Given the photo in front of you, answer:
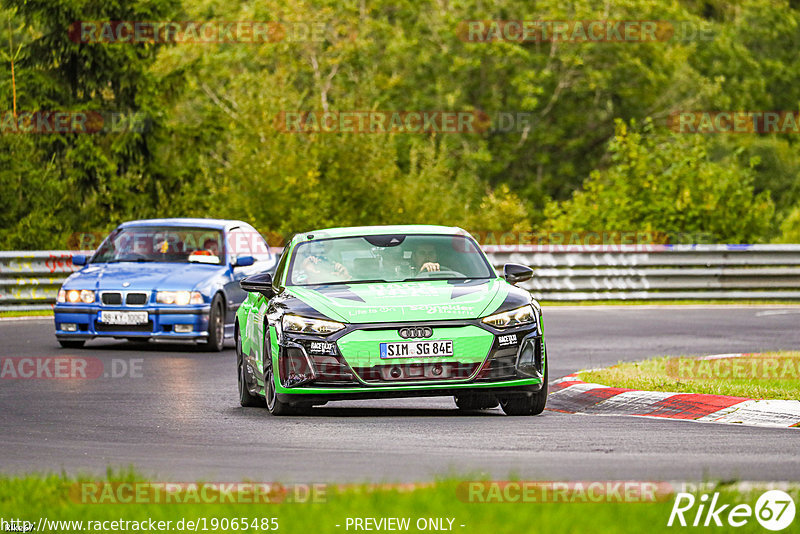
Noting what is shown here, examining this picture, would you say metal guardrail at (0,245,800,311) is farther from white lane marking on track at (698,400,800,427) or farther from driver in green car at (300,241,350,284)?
white lane marking on track at (698,400,800,427)

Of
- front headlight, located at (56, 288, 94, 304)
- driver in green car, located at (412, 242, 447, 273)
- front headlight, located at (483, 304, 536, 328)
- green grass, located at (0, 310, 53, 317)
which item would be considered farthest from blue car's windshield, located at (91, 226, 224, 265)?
front headlight, located at (483, 304, 536, 328)

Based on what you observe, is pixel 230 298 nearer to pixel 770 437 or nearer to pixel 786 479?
pixel 770 437

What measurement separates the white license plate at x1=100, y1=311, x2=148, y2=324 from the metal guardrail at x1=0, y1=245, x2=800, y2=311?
1232 cm

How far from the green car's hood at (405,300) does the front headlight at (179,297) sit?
23.3ft

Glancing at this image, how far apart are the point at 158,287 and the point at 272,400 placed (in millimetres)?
7570

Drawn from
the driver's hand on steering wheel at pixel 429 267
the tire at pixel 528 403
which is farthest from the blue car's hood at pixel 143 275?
the tire at pixel 528 403

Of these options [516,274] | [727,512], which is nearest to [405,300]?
Answer: [516,274]

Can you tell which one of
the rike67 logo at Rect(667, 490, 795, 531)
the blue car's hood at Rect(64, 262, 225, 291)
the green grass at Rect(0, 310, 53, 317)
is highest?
the rike67 logo at Rect(667, 490, 795, 531)

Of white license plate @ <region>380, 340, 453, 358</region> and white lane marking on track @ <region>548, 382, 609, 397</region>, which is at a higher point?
white license plate @ <region>380, 340, 453, 358</region>

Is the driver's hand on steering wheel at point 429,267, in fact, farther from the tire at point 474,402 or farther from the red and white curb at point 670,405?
the red and white curb at point 670,405

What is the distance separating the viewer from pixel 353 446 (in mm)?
10039

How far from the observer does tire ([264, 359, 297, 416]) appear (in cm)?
1228

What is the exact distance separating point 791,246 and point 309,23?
2949 centimetres

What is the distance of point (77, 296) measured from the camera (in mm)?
19984
